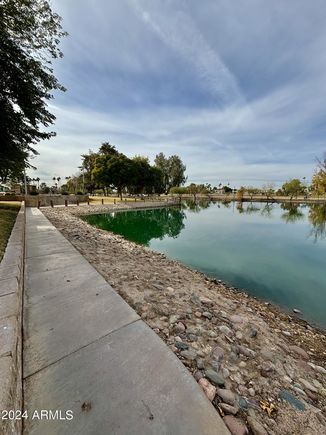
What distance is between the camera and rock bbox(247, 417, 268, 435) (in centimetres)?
167

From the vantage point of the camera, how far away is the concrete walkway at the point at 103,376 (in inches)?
58.8

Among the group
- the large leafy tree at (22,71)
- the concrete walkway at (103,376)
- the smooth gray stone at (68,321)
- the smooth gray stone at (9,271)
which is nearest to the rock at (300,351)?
the concrete walkway at (103,376)

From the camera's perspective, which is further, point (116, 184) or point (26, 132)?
point (116, 184)

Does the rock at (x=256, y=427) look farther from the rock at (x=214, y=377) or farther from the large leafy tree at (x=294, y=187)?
the large leafy tree at (x=294, y=187)

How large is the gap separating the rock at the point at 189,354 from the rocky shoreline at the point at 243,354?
0.04 ft

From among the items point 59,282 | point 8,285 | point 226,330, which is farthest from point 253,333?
point 8,285

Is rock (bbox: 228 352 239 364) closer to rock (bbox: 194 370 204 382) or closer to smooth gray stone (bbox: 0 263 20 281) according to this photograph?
Result: rock (bbox: 194 370 204 382)

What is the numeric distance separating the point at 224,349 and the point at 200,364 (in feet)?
1.88

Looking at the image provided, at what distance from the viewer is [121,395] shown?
5.52 ft

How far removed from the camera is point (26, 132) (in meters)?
11.0

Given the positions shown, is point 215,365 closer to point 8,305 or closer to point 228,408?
point 228,408

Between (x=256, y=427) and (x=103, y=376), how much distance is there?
1.33 metres

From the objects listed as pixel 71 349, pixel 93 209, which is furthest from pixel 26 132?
pixel 93 209

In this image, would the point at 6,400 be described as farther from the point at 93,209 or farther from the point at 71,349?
the point at 93,209
